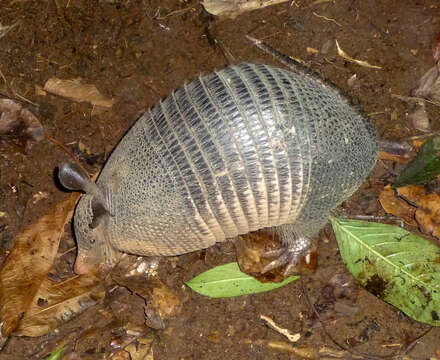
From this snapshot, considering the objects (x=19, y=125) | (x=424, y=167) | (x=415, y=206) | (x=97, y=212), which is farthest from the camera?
(x=19, y=125)

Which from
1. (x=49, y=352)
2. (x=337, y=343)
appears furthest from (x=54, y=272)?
(x=337, y=343)

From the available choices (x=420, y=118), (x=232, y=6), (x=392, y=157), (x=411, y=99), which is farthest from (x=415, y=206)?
(x=232, y=6)

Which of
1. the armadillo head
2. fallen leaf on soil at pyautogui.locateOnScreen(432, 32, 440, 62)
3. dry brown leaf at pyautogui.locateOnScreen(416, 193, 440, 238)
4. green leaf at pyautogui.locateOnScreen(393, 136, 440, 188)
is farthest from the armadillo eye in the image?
fallen leaf on soil at pyautogui.locateOnScreen(432, 32, 440, 62)

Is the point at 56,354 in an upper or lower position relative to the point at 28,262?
lower

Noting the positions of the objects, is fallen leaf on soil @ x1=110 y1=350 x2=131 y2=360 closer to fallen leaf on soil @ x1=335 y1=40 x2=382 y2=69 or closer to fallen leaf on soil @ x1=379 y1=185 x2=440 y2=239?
fallen leaf on soil @ x1=379 y1=185 x2=440 y2=239

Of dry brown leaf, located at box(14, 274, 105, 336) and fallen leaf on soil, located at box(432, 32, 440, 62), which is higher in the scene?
fallen leaf on soil, located at box(432, 32, 440, 62)

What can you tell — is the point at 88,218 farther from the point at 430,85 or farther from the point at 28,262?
the point at 430,85

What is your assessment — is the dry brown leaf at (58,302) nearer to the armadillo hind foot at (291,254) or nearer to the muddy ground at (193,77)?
the muddy ground at (193,77)

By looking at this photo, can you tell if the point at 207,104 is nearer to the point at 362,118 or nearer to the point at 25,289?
the point at 362,118
